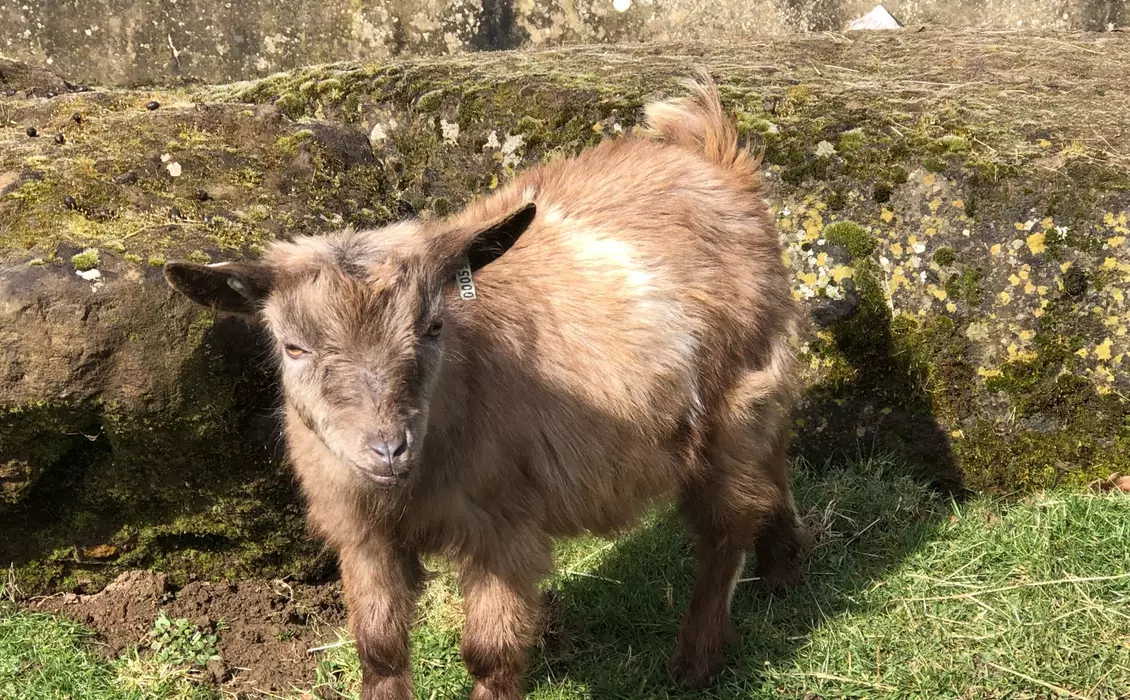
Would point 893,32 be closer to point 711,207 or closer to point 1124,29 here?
point 1124,29

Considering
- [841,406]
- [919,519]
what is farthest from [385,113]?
[919,519]

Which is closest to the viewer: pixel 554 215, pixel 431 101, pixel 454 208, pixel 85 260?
pixel 85 260

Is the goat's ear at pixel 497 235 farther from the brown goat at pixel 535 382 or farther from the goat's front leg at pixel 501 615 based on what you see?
the goat's front leg at pixel 501 615

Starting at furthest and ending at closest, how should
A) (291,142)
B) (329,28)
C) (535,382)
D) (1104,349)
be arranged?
(329,28) → (291,142) → (1104,349) → (535,382)

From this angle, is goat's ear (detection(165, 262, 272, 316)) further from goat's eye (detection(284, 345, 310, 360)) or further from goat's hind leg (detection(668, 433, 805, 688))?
goat's hind leg (detection(668, 433, 805, 688))

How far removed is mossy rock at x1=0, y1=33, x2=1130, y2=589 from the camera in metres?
3.78

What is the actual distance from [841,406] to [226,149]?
3212 millimetres

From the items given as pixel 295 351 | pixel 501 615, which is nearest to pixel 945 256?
pixel 501 615

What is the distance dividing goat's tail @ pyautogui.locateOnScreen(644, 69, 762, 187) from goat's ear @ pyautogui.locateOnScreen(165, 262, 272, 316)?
91.7 inches

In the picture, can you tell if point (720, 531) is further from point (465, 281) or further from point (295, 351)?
point (295, 351)

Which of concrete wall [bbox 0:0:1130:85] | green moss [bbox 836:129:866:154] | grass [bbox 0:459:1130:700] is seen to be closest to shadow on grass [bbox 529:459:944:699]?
grass [bbox 0:459:1130:700]

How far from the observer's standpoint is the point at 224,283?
301 centimetres

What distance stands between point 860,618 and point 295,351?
8.79 ft

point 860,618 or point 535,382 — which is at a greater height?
point 535,382
